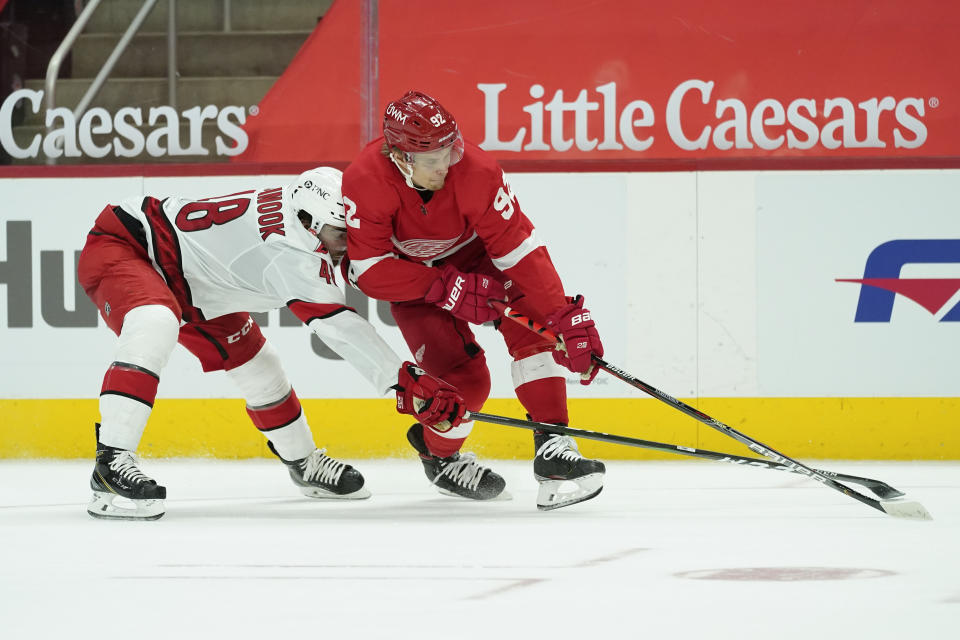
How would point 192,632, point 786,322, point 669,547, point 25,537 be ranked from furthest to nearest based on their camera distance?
point 786,322, point 25,537, point 669,547, point 192,632

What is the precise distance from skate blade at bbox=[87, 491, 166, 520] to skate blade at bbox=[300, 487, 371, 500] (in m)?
0.62

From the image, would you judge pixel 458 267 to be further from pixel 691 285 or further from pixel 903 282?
pixel 903 282

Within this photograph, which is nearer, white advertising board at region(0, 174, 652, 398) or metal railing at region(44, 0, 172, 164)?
white advertising board at region(0, 174, 652, 398)

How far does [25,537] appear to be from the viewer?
2879mm

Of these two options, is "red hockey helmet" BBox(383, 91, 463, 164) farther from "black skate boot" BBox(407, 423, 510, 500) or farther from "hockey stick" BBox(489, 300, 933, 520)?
"black skate boot" BBox(407, 423, 510, 500)

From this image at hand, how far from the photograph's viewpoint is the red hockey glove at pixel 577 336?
320 cm

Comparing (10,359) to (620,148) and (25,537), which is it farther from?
(620,148)

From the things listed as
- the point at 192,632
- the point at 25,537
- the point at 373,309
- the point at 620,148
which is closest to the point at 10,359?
the point at 373,309

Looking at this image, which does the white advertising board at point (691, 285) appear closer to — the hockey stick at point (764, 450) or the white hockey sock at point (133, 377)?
the hockey stick at point (764, 450)

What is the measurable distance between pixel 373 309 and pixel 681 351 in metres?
1.11

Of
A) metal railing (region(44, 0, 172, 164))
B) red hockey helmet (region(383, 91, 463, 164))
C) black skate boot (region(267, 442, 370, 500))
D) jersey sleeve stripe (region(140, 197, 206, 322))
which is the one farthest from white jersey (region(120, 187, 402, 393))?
metal railing (region(44, 0, 172, 164))

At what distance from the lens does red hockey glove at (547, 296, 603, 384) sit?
10.5 ft

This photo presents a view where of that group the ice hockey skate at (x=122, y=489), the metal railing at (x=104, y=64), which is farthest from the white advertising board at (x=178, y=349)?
the ice hockey skate at (x=122, y=489)

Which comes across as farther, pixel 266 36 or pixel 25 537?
pixel 266 36
